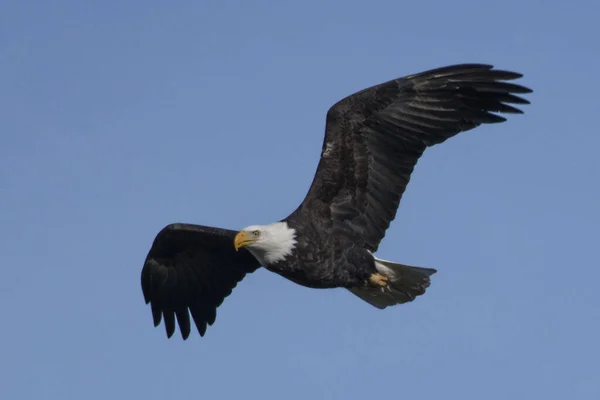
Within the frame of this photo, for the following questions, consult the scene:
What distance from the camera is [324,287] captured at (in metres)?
13.8

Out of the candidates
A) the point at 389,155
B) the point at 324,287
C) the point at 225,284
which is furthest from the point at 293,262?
the point at 225,284

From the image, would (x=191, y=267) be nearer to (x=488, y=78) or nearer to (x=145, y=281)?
(x=145, y=281)

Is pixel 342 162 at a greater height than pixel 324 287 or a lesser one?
greater

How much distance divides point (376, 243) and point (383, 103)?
54.9 inches

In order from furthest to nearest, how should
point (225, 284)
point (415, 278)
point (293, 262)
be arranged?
point (225, 284) < point (415, 278) < point (293, 262)

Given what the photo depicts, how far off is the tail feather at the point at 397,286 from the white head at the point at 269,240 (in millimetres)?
1076

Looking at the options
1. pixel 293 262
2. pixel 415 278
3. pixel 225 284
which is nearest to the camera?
pixel 293 262

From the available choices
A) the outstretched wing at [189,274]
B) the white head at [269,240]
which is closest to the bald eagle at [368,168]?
the white head at [269,240]

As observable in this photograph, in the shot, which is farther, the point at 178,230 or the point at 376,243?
the point at 178,230

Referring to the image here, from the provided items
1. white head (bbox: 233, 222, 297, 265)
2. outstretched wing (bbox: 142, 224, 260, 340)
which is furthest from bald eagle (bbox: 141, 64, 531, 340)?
outstretched wing (bbox: 142, 224, 260, 340)

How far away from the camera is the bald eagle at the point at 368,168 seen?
1369cm

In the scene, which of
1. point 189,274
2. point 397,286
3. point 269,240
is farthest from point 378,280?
point 189,274

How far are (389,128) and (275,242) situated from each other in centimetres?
159

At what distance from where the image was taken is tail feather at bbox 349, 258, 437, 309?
47.0 ft
